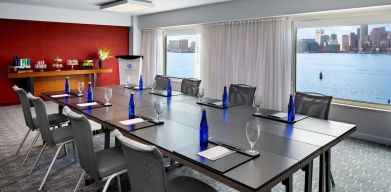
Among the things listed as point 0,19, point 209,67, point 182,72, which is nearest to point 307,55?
point 209,67

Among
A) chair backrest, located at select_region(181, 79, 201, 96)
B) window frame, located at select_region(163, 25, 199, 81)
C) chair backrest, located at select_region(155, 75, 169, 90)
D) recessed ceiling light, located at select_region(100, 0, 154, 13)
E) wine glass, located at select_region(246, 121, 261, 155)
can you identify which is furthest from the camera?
window frame, located at select_region(163, 25, 199, 81)

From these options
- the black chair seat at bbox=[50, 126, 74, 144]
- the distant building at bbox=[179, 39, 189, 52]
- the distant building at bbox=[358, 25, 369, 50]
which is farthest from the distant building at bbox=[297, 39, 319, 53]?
the black chair seat at bbox=[50, 126, 74, 144]

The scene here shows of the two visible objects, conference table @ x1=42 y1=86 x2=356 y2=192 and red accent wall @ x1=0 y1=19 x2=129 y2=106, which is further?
red accent wall @ x1=0 y1=19 x2=129 y2=106

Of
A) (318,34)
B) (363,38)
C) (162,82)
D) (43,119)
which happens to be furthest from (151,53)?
(43,119)

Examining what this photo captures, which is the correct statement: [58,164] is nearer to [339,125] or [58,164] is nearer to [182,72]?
[339,125]

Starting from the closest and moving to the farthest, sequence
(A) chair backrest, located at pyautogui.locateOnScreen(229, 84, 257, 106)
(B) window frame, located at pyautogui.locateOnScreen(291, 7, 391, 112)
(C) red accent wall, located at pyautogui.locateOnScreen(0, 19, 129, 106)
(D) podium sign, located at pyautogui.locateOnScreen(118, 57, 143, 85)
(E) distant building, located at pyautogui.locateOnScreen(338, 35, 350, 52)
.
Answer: (A) chair backrest, located at pyautogui.locateOnScreen(229, 84, 257, 106), (B) window frame, located at pyautogui.locateOnScreen(291, 7, 391, 112), (E) distant building, located at pyautogui.locateOnScreen(338, 35, 350, 52), (C) red accent wall, located at pyautogui.locateOnScreen(0, 19, 129, 106), (D) podium sign, located at pyautogui.locateOnScreen(118, 57, 143, 85)

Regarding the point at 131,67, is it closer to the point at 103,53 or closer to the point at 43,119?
the point at 103,53

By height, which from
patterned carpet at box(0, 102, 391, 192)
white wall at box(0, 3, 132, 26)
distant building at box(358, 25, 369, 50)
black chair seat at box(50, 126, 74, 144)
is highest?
white wall at box(0, 3, 132, 26)

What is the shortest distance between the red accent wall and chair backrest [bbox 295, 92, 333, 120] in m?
6.30

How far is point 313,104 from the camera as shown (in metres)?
2.95

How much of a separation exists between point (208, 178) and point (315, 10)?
309 cm

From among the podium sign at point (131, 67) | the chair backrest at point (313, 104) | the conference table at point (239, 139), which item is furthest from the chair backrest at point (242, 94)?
the podium sign at point (131, 67)

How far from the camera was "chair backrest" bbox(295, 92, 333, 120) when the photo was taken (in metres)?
2.84

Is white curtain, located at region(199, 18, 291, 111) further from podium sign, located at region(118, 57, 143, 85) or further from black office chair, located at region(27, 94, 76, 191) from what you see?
black office chair, located at region(27, 94, 76, 191)
